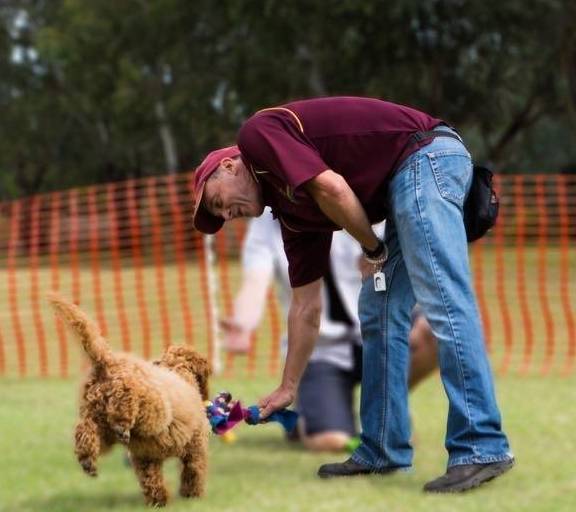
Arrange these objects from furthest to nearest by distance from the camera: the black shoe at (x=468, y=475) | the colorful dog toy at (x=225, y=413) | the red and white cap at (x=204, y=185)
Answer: the black shoe at (x=468, y=475), the red and white cap at (x=204, y=185), the colorful dog toy at (x=225, y=413)

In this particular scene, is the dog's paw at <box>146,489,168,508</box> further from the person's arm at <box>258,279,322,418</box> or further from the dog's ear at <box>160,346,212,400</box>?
the person's arm at <box>258,279,322,418</box>

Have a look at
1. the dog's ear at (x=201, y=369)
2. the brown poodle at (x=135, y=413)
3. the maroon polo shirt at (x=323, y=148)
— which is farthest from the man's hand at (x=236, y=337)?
the brown poodle at (x=135, y=413)

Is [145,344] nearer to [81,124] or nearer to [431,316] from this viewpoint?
[431,316]

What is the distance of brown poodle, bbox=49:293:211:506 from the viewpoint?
2594 millimetres

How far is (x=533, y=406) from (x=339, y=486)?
3.46m

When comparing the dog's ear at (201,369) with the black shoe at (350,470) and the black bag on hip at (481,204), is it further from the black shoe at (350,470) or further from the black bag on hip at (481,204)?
the black bag on hip at (481,204)

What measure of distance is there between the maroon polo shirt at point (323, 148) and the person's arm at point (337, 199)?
3 cm

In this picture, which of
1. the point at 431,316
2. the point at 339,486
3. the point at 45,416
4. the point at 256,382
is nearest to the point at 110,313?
the point at 256,382

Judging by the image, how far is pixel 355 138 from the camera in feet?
10.8

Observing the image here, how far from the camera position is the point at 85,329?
260 cm

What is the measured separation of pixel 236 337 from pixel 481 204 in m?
1.93

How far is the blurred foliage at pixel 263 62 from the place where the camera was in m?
26.8

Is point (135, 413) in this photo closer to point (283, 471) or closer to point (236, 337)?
point (236, 337)

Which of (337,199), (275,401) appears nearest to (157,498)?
(275,401)
